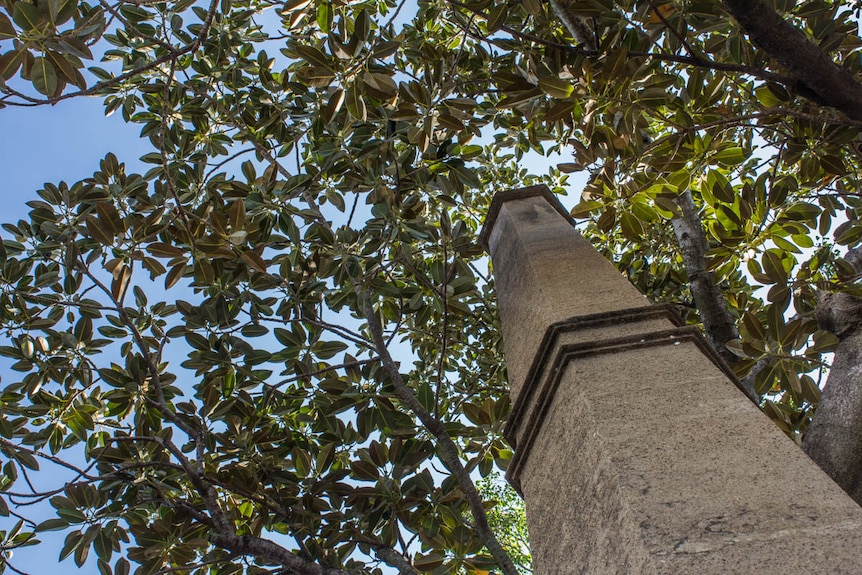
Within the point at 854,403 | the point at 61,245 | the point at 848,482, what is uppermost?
the point at 61,245

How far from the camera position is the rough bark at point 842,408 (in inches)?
75.0

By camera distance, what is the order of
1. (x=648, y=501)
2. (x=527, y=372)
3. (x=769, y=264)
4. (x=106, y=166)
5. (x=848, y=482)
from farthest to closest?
(x=106, y=166)
(x=769, y=264)
(x=527, y=372)
(x=848, y=482)
(x=648, y=501)

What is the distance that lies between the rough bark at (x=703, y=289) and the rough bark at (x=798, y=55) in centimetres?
148

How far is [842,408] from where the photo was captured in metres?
1.99

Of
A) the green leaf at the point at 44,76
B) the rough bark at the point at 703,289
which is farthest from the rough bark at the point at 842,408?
the green leaf at the point at 44,76

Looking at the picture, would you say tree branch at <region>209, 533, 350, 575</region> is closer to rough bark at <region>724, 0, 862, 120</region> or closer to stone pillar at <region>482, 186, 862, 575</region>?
stone pillar at <region>482, 186, 862, 575</region>

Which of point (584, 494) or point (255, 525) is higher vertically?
point (255, 525)

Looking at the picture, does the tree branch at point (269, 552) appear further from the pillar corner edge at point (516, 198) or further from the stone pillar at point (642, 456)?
the pillar corner edge at point (516, 198)

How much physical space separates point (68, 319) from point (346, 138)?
2.09m

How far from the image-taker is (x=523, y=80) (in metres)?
2.97

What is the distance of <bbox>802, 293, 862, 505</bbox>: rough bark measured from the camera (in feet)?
6.25

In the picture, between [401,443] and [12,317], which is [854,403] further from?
[12,317]

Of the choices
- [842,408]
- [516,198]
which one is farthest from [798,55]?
[516,198]

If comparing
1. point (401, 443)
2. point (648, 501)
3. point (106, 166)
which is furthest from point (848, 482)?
point (106, 166)
